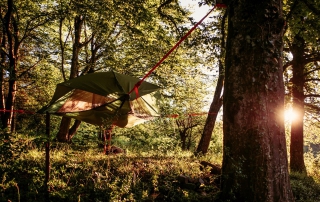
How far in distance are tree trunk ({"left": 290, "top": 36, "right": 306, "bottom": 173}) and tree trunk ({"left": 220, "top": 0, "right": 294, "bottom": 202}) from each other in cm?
635

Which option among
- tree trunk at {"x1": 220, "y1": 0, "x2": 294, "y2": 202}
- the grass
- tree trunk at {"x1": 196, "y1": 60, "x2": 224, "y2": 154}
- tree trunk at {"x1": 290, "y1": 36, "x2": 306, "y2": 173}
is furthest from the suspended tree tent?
tree trunk at {"x1": 290, "y1": 36, "x2": 306, "y2": 173}

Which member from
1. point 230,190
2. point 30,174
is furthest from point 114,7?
point 230,190

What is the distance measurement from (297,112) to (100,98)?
7.04 m

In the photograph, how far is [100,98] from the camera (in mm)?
6133

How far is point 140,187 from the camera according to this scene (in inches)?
132

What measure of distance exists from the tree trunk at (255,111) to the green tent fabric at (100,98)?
195 cm

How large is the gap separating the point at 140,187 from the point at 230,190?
4.42ft

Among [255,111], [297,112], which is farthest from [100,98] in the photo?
[297,112]

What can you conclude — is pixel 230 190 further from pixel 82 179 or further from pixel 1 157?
pixel 1 157

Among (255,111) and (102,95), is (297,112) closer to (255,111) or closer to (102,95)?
(255,111)

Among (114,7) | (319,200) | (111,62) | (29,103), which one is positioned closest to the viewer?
(319,200)

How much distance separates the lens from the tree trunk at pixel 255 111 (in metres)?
2.57

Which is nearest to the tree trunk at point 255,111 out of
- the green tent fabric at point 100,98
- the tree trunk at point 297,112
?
the green tent fabric at point 100,98

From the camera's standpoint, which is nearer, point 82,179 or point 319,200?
point 82,179
